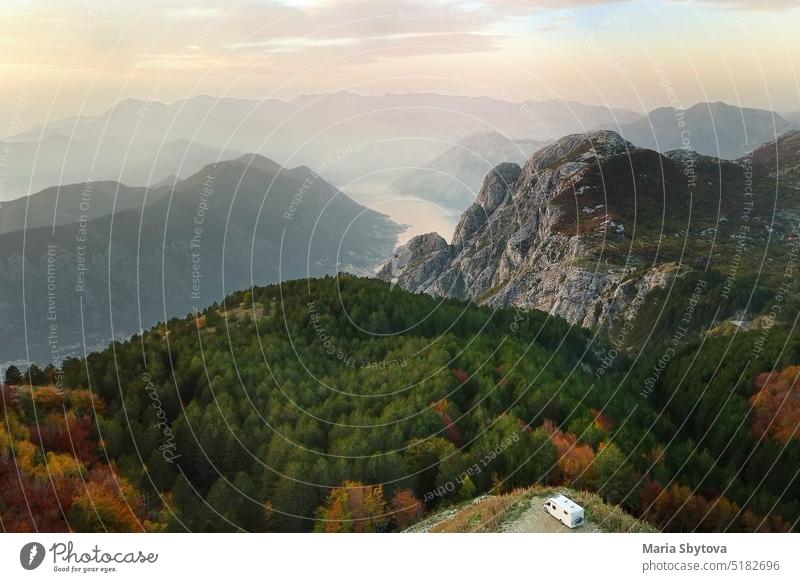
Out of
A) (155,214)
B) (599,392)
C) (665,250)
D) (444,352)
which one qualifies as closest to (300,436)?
(444,352)

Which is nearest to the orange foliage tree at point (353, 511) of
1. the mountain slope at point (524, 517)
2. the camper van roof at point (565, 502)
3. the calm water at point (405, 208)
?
the mountain slope at point (524, 517)

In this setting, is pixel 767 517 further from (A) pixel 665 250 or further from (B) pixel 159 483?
(A) pixel 665 250

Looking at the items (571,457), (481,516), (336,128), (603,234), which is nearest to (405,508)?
(481,516)

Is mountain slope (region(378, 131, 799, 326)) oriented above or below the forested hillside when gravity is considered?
above

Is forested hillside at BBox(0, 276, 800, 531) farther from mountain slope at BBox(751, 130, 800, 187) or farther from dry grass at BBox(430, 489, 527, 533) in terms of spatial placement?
mountain slope at BBox(751, 130, 800, 187)

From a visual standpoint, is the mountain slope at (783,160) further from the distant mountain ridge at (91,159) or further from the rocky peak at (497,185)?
the distant mountain ridge at (91,159)

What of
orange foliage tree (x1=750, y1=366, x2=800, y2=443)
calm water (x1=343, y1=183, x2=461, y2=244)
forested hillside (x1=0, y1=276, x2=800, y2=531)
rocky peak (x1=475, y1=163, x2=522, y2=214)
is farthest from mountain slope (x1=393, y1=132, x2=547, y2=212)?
orange foliage tree (x1=750, y1=366, x2=800, y2=443)

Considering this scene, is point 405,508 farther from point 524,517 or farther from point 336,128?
point 336,128
